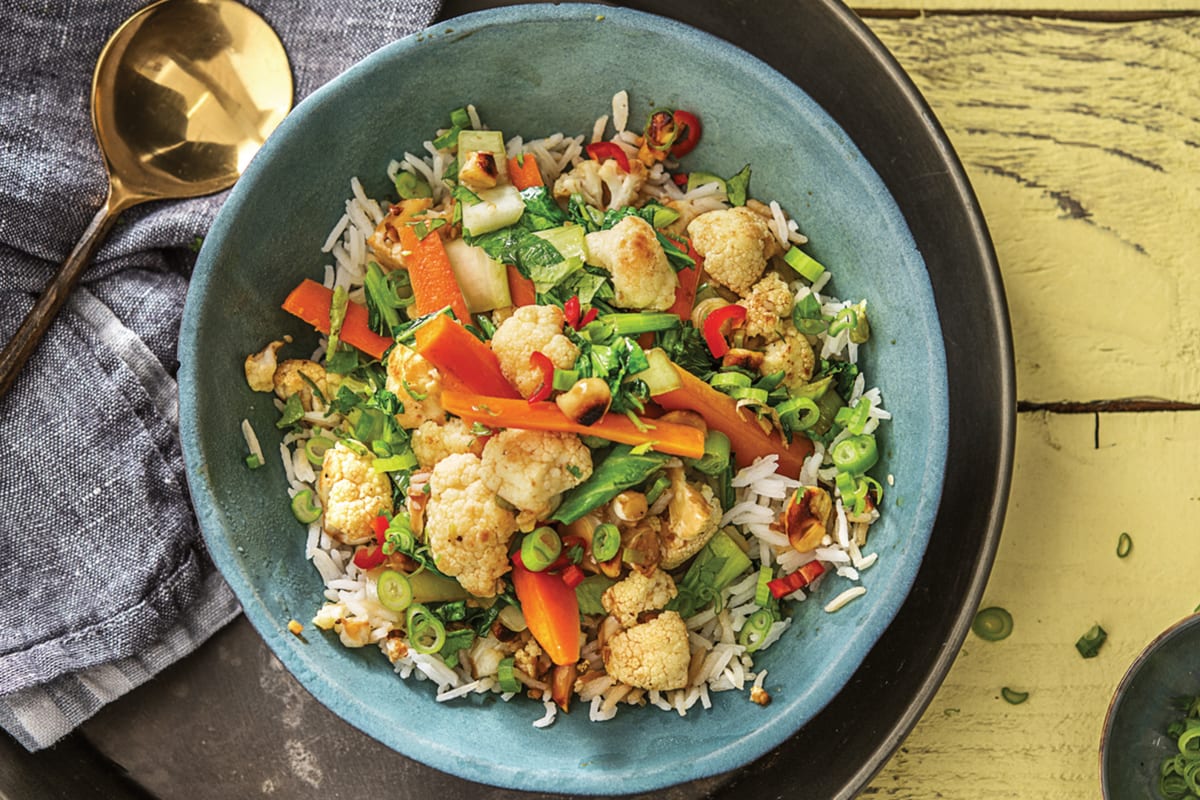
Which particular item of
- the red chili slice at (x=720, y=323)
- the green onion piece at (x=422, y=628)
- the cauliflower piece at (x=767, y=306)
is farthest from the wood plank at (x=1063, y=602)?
the green onion piece at (x=422, y=628)

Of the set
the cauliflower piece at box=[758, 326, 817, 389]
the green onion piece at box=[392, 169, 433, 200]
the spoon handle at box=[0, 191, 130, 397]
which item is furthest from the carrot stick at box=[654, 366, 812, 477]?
the spoon handle at box=[0, 191, 130, 397]

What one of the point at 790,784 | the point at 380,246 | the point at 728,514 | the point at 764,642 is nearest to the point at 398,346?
the point at 380,246

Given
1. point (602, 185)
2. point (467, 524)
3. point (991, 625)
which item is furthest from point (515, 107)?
point (991, 625)

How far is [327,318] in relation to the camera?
8.57ft

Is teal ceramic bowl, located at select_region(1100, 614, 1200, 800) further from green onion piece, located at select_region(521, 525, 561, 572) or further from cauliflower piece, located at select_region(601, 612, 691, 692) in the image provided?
green onion piece, located at select_region(521, 525, 561, 572)

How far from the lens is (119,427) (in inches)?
108

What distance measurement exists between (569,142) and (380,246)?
23.9 inches

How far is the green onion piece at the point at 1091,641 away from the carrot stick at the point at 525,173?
7.14 ft

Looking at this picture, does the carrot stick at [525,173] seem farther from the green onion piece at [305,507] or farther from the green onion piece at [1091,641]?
the green onion piece at [1091,641]

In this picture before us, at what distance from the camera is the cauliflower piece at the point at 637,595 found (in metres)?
2.37

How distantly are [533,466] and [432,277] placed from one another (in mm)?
583

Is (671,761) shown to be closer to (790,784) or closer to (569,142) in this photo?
(790,784)

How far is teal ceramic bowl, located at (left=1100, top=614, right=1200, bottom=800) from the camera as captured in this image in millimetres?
2863

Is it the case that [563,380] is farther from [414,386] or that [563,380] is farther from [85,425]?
[85,425]
